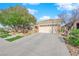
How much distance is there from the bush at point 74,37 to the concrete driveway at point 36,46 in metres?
0.31

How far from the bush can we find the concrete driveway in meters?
0.31

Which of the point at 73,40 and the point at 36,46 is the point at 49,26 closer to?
the point at 73,40

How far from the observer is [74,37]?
7875 mm

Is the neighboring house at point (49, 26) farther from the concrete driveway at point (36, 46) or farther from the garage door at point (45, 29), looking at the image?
the concrete driveway at point (36, 46)

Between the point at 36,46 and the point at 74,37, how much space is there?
136cm

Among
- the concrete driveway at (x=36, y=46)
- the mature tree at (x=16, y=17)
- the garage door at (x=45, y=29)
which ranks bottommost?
the concrete driveway at (x=36, y=46)

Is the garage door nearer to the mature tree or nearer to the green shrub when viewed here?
the mature tree

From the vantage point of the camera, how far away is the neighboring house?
8.09 metres

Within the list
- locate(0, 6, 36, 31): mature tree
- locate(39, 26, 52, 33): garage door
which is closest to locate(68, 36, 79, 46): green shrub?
locate(39, 26, 52, 33): garage door

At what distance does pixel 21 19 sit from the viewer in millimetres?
8039

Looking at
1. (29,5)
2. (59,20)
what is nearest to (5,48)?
(29,5)

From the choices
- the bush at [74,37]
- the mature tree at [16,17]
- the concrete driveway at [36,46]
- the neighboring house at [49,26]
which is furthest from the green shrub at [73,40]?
the mature tree at [16,17]

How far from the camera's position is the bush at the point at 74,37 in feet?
25.1

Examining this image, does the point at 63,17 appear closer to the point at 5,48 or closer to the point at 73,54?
the point at 73,54
